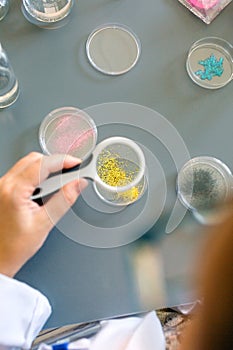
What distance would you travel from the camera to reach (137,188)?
2.49 ft

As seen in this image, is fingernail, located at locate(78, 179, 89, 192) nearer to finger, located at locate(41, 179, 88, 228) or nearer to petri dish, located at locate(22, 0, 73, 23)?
finger, located at locate(41, 179, 88, 228)

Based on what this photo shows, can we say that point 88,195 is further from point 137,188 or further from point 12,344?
point 12,344

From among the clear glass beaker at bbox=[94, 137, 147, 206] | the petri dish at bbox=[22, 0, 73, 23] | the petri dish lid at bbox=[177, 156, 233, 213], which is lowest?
the petri dish lid at bbox=[177, 156, 233, 213]

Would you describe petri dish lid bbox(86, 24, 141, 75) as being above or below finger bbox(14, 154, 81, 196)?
above

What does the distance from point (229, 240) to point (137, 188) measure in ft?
0.87

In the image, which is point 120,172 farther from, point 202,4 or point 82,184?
point 202,4

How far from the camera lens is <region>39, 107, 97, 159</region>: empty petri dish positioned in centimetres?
77

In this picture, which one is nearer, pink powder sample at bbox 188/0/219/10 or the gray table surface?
the gray table surface

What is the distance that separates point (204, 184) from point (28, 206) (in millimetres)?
241

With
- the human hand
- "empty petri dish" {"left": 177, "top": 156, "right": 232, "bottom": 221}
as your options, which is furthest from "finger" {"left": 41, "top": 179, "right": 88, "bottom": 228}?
"empty petri dish" {"left": 177, "top": 156, "right": 232, "bottom": 221}

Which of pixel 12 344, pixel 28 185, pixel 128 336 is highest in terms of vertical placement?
pixel 28 185

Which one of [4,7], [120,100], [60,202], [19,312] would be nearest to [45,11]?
[4,7]

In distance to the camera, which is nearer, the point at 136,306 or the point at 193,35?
the point at 136,306

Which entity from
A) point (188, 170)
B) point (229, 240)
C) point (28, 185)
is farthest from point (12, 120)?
point (229, 240)
